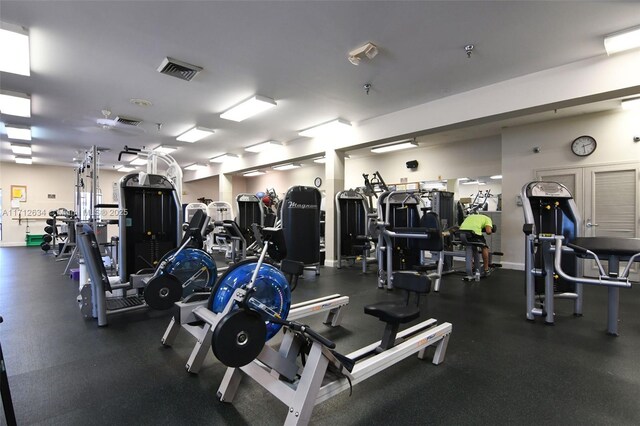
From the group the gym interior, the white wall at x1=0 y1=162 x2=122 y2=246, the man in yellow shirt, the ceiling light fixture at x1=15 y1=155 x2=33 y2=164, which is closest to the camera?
the gym interior

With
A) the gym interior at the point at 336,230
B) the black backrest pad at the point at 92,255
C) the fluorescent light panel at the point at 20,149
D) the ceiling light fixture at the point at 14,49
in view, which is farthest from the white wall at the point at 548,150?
the fluorescent light panel at the point at 20,149

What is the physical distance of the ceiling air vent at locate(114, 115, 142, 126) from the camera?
645 cm

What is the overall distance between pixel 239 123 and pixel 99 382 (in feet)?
18.6

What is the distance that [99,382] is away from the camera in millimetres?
2193

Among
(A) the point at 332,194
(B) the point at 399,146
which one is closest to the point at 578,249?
(A) the point at 332,194

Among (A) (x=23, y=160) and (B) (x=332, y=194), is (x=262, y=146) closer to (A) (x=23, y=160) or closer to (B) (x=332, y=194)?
(B) (x=332, y=194)

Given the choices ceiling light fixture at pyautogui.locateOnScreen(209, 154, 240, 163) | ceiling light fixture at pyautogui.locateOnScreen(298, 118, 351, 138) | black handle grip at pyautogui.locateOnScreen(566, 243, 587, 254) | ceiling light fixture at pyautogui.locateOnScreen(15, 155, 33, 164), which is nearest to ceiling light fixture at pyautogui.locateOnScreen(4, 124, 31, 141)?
ceiling light fixture at pyautogui.locateOnScreen(15, 155, 33, 164)

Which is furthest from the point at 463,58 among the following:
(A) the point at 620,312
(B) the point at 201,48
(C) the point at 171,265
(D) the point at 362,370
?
(C) the point at 171,265

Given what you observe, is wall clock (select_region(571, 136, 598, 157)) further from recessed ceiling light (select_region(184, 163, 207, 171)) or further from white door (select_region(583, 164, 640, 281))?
recessed ceiling light (select_region(184, 163, 207, 171))

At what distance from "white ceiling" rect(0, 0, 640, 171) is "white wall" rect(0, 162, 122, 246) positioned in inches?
327

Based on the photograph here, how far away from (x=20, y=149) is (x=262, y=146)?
7168 mm

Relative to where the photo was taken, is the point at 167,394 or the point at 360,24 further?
the point at 360,24

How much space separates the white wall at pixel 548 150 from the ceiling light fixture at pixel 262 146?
5.55 meters

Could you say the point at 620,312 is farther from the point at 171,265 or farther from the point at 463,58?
the point at 171,265
